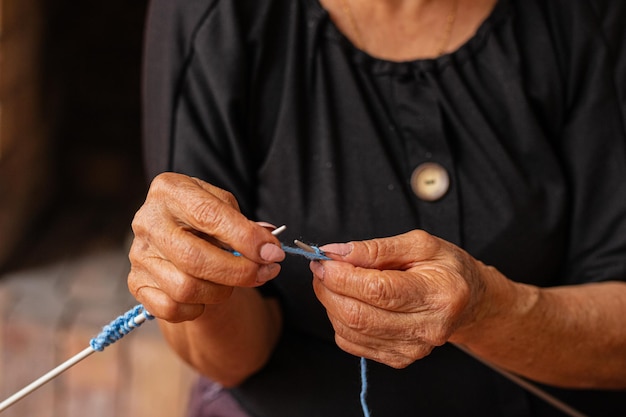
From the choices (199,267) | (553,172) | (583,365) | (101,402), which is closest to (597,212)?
(553,172)

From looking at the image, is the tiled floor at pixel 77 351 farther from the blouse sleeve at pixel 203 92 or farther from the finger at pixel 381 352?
the finger at pixel 381 352

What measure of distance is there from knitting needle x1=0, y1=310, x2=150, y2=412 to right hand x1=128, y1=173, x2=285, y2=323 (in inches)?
0.7

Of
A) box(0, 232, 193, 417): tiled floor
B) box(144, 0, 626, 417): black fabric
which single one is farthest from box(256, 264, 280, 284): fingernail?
box(0, 232, 193, 417): tiled floor

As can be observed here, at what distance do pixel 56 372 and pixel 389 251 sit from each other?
1.05 ft

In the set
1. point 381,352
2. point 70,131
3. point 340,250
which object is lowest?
point 70,131

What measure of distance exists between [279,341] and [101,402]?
806mm

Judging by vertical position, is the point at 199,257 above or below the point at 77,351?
above

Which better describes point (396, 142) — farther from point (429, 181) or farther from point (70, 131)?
point (70, 131)

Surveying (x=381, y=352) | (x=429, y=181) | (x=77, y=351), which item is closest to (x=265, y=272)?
(x=381, y=352)

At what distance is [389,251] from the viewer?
2.61 feet

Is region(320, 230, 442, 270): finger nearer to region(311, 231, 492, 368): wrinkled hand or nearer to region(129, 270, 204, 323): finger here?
region(311, 231, 492, 368): wrinkled hand

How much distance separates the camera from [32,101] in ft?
5.74

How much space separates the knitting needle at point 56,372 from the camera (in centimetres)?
75

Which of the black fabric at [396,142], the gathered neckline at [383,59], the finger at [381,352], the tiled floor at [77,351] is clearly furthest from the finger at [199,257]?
the tiled floor at [77,351]
